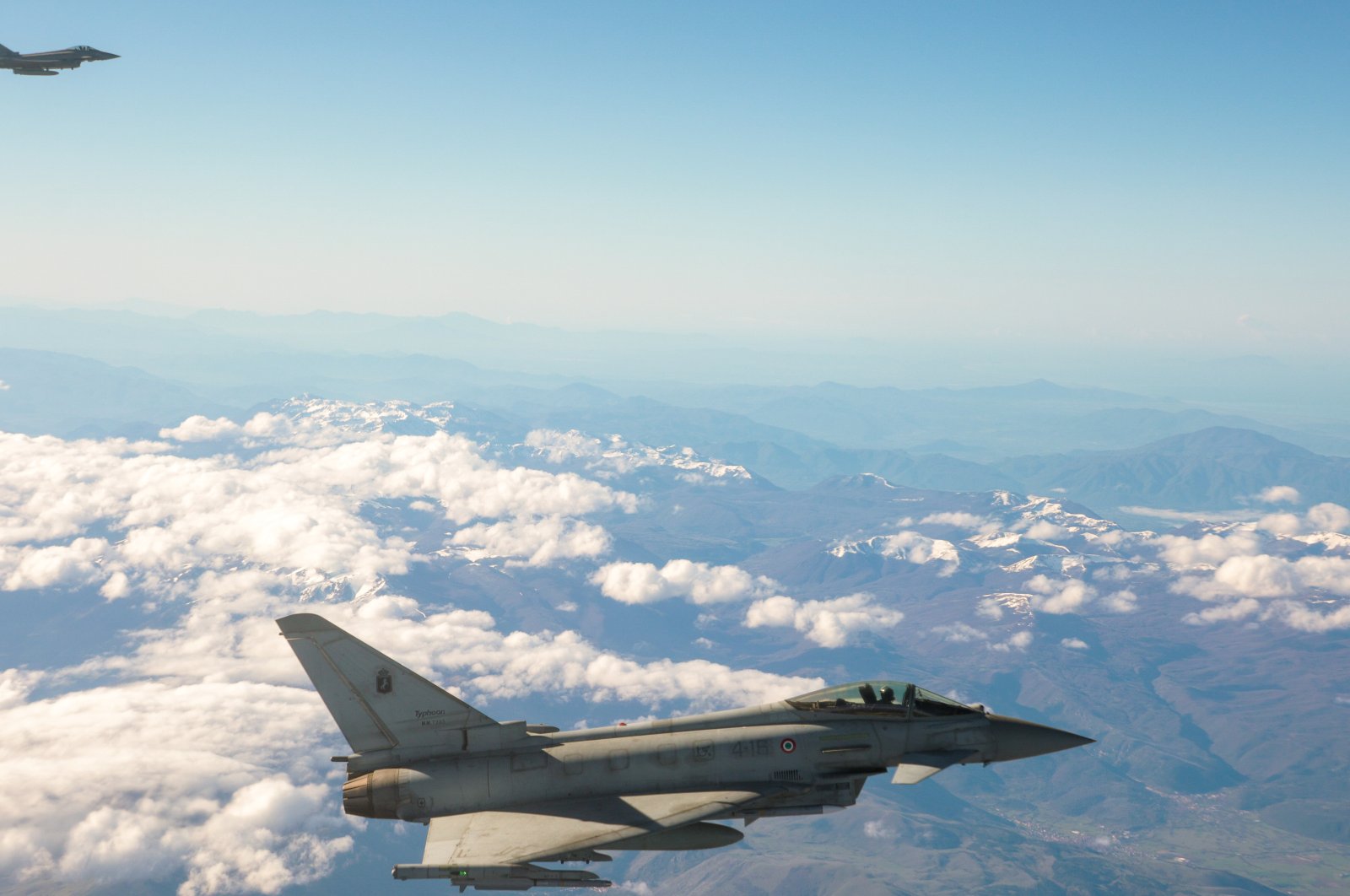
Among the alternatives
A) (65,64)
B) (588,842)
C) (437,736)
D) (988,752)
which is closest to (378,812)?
(437,736)

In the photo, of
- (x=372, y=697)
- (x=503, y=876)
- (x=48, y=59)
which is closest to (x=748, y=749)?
(x=503, y=876)

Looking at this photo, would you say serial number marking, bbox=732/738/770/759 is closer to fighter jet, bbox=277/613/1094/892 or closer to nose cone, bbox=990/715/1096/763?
fighter jet, bbox=277/613/1094/892

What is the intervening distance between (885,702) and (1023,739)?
4294 millimetres

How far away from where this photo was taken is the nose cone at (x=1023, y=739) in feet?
86.8

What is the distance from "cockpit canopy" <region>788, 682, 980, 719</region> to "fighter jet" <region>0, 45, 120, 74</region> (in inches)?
2108

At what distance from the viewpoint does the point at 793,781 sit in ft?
85.7

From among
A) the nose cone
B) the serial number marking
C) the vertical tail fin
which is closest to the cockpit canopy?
the nose cone

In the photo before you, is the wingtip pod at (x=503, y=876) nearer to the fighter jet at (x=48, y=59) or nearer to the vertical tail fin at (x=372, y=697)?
the vertical tail fin at (x=372, y=697)

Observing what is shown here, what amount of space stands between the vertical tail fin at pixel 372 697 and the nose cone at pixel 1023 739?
16.3 m

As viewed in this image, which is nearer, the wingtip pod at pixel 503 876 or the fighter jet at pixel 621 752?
the wingtip pod at pixel 503 876

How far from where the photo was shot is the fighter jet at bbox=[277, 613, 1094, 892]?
84.0 ft

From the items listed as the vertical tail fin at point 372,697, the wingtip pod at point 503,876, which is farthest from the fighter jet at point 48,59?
the wingtip pod at point 503,876

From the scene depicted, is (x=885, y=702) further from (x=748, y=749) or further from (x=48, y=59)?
(x=48, y=59)

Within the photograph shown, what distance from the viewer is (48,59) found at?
5003cm
